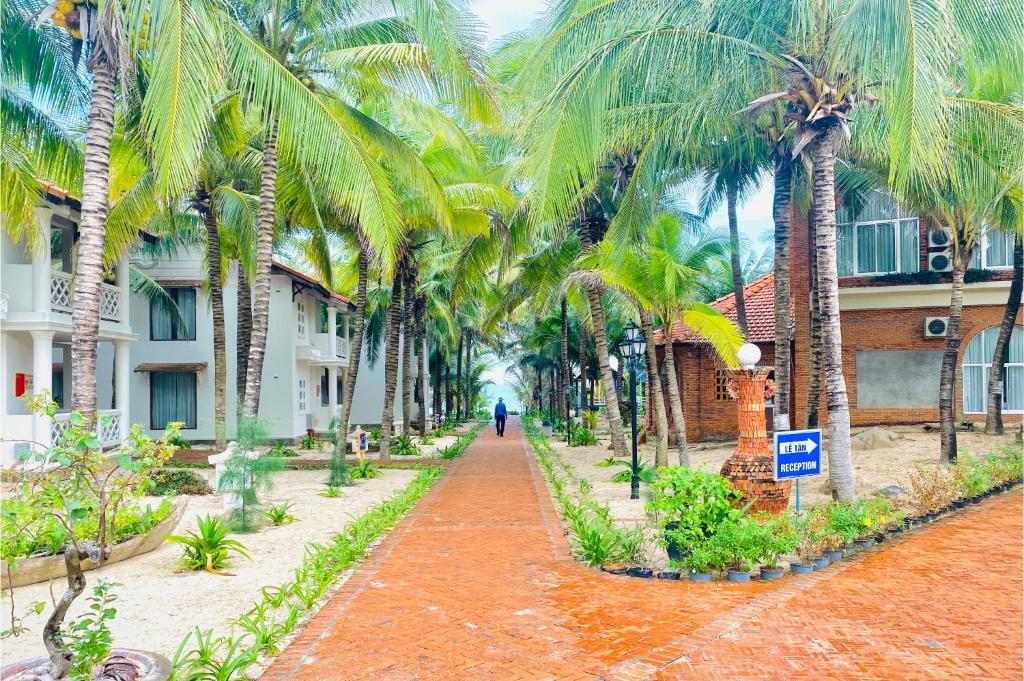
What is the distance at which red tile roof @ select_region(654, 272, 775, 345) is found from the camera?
22266 mm

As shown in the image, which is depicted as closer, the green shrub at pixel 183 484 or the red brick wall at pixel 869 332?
the green shrub at pixel 183 484

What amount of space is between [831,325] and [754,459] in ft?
7.46

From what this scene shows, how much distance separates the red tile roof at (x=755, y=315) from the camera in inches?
877

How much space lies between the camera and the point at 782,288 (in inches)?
565

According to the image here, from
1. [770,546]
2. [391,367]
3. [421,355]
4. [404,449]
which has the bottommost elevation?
[404,449]

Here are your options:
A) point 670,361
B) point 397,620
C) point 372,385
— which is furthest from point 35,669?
point 372,385

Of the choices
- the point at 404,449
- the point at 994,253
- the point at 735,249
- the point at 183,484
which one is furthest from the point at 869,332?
the point at 183,484

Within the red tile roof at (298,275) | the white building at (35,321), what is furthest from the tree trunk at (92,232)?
the red tile roof at (298,275)

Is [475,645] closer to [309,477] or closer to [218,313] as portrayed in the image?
[309,477]

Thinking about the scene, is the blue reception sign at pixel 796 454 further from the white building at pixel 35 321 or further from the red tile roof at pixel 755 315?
the white building at pixel 35 321

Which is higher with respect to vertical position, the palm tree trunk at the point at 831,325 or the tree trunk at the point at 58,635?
the palm tree trunk at the point at 831,325

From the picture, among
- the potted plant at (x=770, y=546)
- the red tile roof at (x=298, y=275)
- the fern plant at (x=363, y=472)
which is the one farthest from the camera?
the red tile roof at (x=298, y=275)

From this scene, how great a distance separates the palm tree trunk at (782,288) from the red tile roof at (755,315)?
23.4ft

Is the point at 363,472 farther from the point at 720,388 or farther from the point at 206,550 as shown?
the point at 720,388
